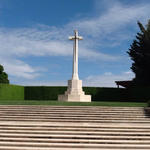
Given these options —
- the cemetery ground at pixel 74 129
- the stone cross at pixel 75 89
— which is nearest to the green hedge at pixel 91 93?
the stone cross at pixel 75 89

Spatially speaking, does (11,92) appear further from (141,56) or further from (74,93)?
(141,56)

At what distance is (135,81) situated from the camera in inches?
1235

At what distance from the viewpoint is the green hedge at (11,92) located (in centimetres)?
2545

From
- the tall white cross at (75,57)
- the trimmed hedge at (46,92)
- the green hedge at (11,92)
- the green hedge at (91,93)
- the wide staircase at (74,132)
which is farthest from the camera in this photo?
the trimmed hedge at (46,92)

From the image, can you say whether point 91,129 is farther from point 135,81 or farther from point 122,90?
point 135,81

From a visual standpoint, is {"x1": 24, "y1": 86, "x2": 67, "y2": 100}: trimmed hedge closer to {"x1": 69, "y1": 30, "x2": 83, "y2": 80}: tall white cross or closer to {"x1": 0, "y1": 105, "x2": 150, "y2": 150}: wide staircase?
{"x1": 69, "y1": 30, "x2": 83, "y2": 80}: tall white cross

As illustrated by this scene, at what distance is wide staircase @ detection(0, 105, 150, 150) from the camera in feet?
25.1

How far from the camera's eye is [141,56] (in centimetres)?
3133

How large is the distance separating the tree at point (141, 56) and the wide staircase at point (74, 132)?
59.6 ft

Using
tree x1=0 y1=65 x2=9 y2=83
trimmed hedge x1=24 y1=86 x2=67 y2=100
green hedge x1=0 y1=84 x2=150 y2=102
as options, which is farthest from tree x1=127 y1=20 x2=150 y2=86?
tree x1=0 y1=65 x2=9 y2=83

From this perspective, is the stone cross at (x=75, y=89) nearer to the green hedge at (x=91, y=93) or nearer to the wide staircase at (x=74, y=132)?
the wide staircase at (x=74, y=132)

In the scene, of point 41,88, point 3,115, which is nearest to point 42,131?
point 3,115

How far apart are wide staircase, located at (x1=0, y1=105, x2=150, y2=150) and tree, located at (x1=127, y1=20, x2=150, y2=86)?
18.2 m

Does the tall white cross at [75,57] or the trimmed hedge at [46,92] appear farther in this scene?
the trimmed hedge at [46,92]
